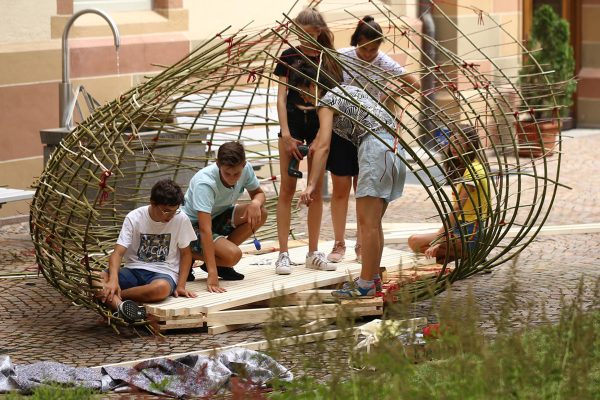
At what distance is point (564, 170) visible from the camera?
14438mm

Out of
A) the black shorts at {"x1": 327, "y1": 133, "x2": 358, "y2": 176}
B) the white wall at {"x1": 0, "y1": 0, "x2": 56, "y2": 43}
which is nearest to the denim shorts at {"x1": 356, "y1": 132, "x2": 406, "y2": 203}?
the black shorts at {"x1": 327, "y1": 133, "x2": 358, "y2": 176}

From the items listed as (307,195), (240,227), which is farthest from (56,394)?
(240,227)

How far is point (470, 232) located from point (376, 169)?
90 centimetres

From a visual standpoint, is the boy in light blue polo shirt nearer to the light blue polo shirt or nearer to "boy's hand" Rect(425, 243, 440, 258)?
the light blue polo shirt

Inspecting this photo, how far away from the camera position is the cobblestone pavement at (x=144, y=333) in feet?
23.8

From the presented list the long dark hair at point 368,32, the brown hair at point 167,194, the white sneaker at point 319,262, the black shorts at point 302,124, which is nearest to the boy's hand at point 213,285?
the brown hair at point 167,194

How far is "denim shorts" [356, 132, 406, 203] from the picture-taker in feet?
25.3

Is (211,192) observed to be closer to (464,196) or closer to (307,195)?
(307,195)

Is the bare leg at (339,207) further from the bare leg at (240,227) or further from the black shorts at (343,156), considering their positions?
the bare leg at (240,227)

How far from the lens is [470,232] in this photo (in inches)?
327

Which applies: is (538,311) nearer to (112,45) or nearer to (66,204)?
(66,204)

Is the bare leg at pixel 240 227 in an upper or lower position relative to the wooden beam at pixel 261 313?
upper

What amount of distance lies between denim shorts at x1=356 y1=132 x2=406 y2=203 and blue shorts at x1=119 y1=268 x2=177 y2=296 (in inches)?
47.4

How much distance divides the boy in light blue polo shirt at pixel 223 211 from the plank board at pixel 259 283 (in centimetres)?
13
